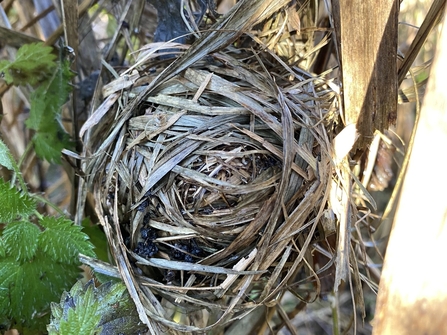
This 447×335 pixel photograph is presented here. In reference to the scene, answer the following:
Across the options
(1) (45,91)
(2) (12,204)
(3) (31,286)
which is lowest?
(3) (31,286)

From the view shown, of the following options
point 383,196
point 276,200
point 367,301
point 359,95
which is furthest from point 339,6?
point 367,301

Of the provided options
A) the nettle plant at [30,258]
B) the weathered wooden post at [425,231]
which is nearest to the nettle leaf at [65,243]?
the nettle plant at [30,258]

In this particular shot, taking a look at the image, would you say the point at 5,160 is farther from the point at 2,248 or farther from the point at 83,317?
the point at 83,317

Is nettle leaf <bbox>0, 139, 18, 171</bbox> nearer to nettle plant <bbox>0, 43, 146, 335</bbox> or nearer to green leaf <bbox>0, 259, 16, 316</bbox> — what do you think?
nettle plant <bbox>0, 43, 146, 335</bbox>

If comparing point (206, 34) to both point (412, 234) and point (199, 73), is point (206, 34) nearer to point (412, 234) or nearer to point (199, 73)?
point (199, 73)

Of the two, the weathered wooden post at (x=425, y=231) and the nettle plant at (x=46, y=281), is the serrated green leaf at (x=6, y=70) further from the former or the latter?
the weathered wooden post at (x=425, y=231)

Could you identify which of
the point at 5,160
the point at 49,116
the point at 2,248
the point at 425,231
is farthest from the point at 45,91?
the point at 425,231
